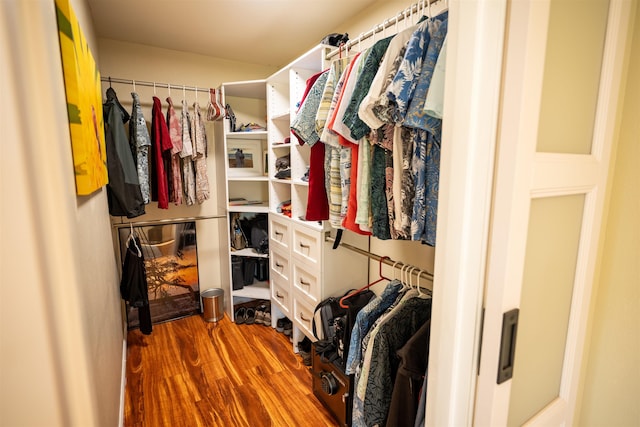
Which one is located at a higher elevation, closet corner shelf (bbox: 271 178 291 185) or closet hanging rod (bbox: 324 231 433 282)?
closet corner shelf (bbox: 271 178 291 185)

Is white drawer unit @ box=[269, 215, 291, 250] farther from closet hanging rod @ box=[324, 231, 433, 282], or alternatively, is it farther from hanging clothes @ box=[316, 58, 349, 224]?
hanging clothes @ box=[316, 58, 349, 224]

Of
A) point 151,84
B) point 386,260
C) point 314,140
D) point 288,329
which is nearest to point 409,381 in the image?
point 386,260

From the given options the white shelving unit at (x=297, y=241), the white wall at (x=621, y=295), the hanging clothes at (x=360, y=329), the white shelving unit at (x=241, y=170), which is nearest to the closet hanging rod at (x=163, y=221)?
the white shelving unit at (x=241, y=170)

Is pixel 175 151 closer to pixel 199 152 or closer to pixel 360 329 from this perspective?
pixel 199 152

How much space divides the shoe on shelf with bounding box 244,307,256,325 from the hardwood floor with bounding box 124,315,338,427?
59mm

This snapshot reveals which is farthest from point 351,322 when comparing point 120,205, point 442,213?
point 120,205

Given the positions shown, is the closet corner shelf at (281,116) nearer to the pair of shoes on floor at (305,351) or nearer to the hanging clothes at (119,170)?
the hanging clothes at (119,170)

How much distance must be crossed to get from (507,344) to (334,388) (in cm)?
131

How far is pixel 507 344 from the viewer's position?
61cm

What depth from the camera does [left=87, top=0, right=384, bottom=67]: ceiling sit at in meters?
1.87

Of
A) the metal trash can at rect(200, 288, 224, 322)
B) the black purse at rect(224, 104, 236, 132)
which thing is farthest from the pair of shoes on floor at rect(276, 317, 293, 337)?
the black purse at rect(224, 104, 236, 132)

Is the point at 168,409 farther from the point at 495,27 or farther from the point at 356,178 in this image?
the point at 495,27

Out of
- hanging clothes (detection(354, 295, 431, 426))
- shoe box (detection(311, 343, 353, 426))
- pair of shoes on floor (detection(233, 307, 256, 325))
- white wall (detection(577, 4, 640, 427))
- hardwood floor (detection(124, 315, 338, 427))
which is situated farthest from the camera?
pair of shoes on floor (detection(233, 307, 256, 325))

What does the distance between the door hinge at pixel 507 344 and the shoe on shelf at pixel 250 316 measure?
2466 mm
